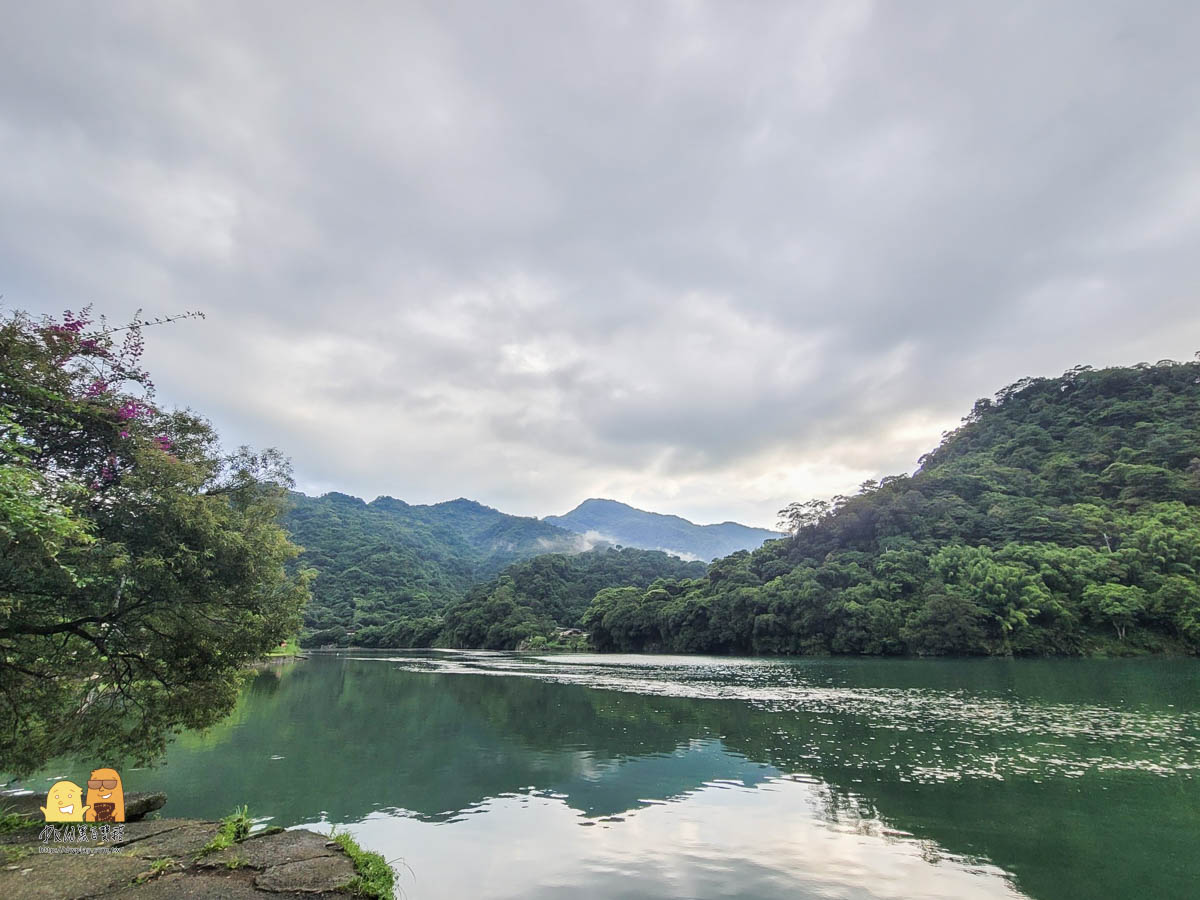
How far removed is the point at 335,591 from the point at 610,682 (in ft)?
418

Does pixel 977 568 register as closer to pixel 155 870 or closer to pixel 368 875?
pixel 368 875

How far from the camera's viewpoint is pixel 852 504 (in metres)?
93.8

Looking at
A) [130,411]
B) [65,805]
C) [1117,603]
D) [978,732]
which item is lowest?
[978,732]

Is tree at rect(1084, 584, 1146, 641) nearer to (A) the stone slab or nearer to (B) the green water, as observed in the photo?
(B) the green water

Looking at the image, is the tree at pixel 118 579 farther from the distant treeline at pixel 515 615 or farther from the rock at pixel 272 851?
the distant treeline at pixel 515 615

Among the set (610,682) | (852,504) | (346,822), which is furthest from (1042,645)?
(346,822)

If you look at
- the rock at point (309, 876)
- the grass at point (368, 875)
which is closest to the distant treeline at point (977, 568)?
the grass at point (368, 875)

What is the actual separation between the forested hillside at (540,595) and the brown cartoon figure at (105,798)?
103 metres

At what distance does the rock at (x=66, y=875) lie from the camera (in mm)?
6609

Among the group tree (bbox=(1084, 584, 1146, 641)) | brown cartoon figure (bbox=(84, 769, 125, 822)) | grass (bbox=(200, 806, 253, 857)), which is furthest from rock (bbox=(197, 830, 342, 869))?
tree (bbox=(1084, 584, 1146, 641))

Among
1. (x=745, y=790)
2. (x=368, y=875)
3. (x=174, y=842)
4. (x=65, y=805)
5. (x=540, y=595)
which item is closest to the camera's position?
(x=368, y=875)

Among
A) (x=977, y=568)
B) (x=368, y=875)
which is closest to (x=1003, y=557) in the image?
(x=977, y=568)

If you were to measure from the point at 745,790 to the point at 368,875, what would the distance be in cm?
1085

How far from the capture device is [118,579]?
35.8ft
